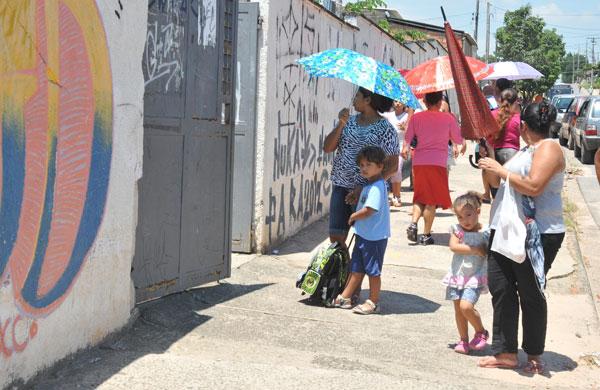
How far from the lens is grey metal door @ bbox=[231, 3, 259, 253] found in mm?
7664

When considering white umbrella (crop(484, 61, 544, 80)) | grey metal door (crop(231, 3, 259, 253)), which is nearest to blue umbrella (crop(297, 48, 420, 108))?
grey metal door (crop(231, 3, 259, 253))

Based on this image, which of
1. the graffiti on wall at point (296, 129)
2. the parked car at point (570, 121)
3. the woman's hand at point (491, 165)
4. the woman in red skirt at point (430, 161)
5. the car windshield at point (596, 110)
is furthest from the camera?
the parked car at point (570, 121)

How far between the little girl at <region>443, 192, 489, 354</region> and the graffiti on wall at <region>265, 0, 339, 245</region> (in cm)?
316

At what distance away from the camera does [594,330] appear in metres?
5.97

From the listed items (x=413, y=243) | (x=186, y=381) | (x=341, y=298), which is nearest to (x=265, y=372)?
(x=186, y=381)

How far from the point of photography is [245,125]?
780cm

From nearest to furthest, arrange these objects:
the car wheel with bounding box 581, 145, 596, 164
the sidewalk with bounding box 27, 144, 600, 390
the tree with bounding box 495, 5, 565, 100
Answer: the sidewalk with bounding box 27, 144, 600, 390
the car wheel with bounding box 581, 145, 596, 164
the tree with bounding box 495, 5, 565, 100

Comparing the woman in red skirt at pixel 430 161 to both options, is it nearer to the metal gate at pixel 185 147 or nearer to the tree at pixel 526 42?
the metal gate at pixel 185 147

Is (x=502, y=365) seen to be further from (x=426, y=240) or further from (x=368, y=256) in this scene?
(x=426, y=240)

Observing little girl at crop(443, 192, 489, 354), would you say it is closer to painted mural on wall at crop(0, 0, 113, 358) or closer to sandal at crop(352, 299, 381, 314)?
sandal at crop(352, 299, 381, 314)

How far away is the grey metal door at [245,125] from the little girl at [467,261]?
9.77 feet

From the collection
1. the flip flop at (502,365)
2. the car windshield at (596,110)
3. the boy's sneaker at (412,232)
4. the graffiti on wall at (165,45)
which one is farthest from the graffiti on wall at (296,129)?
the car windshield at (596,110)

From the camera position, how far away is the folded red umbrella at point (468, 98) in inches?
192

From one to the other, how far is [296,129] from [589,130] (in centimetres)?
1524
